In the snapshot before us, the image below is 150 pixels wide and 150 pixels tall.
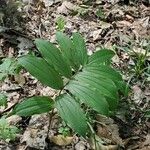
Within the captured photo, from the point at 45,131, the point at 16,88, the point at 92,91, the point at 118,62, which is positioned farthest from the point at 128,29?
the point at 92,91

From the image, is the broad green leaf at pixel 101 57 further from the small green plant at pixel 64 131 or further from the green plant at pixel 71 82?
the small green plant at pixel 64 131

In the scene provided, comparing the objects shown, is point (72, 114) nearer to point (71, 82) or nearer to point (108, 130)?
point (71, 82)

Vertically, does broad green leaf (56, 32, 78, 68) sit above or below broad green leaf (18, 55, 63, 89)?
above

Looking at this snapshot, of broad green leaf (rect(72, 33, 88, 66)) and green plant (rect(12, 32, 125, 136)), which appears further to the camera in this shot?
broad green leaf (rect(72, 33, 88, 66))

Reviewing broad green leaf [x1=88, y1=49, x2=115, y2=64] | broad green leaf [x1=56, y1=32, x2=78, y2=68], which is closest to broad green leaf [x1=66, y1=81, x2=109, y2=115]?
broad green leaf [x1=56, y1=32, x2=78, y2=68]

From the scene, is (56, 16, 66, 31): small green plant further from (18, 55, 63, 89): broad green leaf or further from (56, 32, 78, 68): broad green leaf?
(18, 55, 63, 89): broad green leaf

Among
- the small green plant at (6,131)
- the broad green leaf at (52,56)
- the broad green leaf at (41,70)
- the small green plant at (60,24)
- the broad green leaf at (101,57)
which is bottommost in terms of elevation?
the small green plant at (6,131)

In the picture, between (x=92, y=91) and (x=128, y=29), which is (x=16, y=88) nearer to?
(x=92, y=91)

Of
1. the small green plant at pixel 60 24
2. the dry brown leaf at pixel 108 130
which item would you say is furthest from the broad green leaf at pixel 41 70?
the small green plant at pixel 60 24
